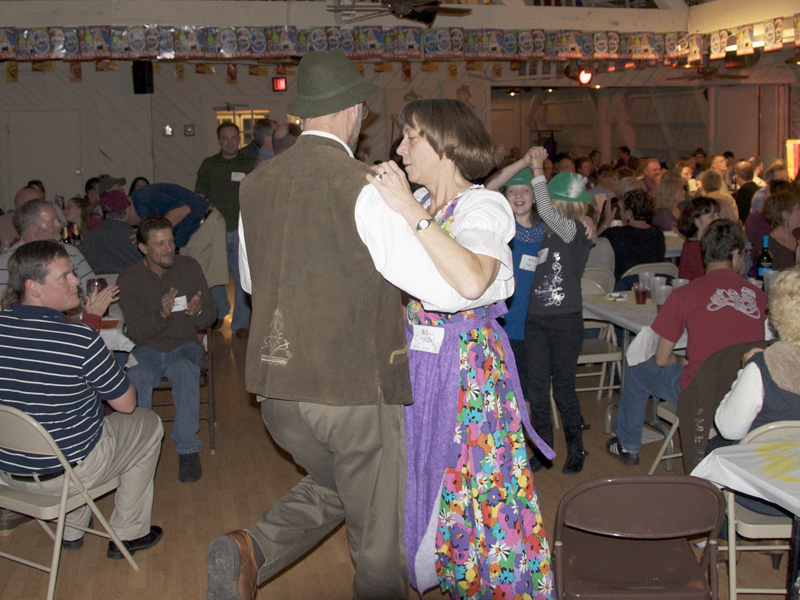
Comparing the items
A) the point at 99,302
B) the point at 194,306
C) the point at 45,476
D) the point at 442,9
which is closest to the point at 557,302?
the point at 194,306

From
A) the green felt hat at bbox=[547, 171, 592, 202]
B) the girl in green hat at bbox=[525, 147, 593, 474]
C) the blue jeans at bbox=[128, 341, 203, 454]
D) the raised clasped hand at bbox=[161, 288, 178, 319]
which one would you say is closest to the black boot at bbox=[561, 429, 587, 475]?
the girl in green hat at bbox=[525, 147, 593, 474]

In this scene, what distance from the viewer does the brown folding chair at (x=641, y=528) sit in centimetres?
203

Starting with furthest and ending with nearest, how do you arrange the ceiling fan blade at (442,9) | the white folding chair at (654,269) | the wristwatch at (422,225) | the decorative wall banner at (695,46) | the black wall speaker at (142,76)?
the black wall speaker at (142,76) → the decorative wall banner at (695,46) → the ceiling fan blade at (442,9) → the white folding chair at (654,269) → the wristwatch at (422,225)

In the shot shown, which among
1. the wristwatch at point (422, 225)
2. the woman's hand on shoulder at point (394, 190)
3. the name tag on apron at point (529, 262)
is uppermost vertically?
the woman's hand on shoulder at point (394, 190)

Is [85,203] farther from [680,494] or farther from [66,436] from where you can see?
[680,494]

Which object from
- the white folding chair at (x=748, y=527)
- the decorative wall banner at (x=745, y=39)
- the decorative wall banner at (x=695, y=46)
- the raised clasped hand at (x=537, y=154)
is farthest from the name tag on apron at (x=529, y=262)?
the decorative wall banner at (x=695, y=46)

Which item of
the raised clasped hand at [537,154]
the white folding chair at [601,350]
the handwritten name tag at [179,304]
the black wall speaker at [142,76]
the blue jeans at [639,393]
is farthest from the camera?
the black wall speaker at [142,76]

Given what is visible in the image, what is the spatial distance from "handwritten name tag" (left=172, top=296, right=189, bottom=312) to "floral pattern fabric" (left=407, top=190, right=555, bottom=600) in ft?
6.92

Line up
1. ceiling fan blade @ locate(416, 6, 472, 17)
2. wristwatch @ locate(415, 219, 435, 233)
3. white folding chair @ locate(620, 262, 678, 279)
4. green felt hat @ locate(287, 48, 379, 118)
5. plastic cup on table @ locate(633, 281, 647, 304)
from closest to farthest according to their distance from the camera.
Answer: wristwatch @ locate(415, 219, 435, 233) → green felt hat @ locate(287, 48, 379, 118) → plastic cup on table @ locate(633, 281, 647, 304) → white folding chair @ locate(620, 262, 678, 279) → ceiling fan blade @ locate(416, 6, 472, 17)

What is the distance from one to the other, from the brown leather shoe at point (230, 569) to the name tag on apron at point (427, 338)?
77 centimetres

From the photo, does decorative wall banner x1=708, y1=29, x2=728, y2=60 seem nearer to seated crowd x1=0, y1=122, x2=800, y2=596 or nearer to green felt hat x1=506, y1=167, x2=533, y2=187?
seated crowd x1=0, y1=122, x2=800, y2=596

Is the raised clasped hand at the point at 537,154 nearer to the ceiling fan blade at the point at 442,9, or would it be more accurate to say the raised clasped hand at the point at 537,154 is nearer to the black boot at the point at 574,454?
the black boot at the point at 574,454

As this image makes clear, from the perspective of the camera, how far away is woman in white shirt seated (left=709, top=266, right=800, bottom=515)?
245 cm

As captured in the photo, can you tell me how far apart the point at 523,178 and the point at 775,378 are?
160cm
